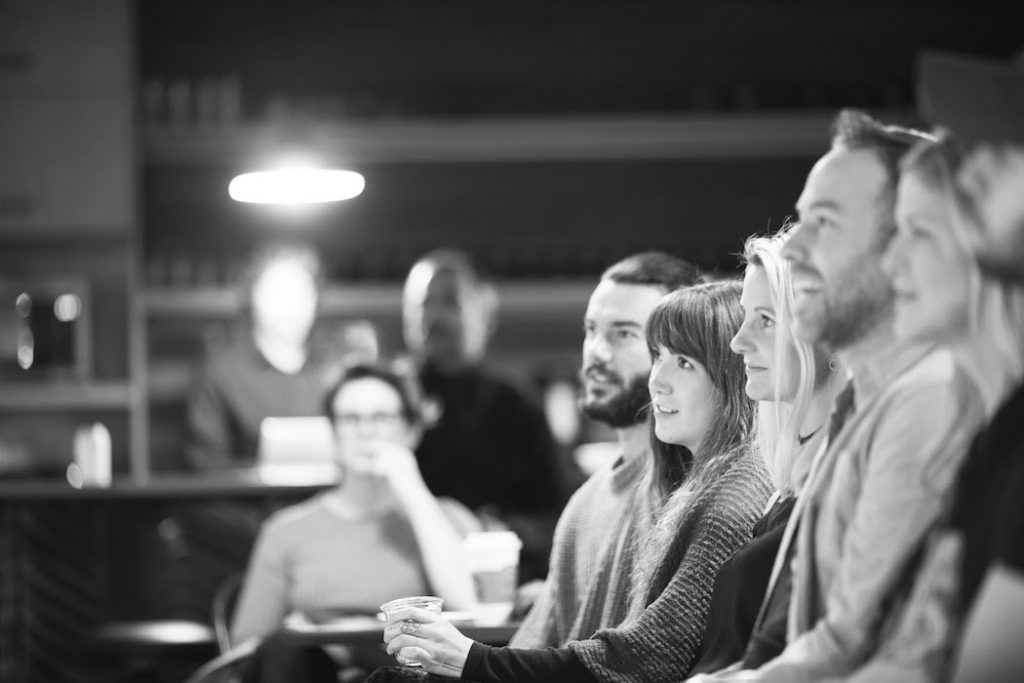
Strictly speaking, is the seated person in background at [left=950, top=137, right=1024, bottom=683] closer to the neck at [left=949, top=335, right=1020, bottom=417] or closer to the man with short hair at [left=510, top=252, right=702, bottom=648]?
the neck at [left=949, top=335, right=1020, bottom=417]

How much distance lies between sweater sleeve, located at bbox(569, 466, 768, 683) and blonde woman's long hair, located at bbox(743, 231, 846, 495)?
0.10 metres

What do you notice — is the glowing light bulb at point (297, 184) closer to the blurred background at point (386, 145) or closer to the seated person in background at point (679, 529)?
the seated person in background at point (679, 529)

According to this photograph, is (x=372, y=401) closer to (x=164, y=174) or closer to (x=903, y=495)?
(x=903, y=495)

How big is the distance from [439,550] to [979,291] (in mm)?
2017

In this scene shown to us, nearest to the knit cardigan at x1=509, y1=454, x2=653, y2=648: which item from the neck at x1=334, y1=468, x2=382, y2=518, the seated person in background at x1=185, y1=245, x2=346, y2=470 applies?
the neck at x1=334, y1=468, x2=382, y2=518

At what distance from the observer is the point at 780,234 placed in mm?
1957

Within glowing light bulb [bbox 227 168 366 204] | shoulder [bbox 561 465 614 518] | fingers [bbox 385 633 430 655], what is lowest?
fingers [bbox 385 633 430 655]

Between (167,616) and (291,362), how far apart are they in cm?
149

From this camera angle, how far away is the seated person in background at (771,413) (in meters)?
1.75

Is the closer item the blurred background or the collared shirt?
the collared shirt

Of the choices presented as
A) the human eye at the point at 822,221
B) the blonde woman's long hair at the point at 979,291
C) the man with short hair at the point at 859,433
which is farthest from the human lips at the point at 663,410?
the blonde woman's long hair at the point at 979,291

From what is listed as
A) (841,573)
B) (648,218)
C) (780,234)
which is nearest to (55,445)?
(648,218)

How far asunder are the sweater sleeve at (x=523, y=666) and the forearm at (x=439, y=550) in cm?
101

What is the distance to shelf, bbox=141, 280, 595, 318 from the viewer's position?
19.9 ft
